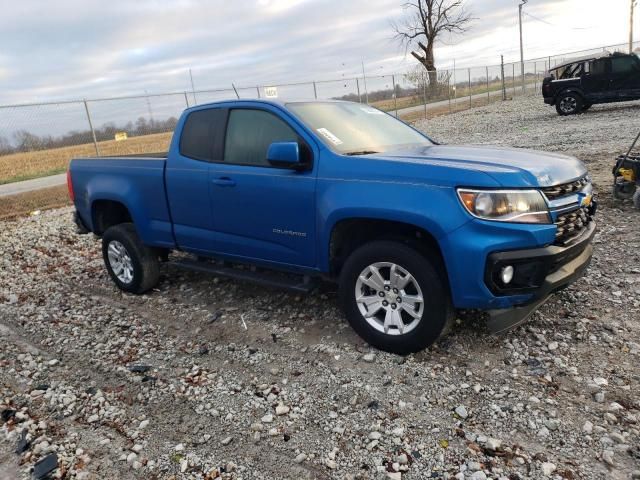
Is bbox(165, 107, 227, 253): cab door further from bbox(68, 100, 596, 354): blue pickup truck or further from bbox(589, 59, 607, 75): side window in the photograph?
bbox(589, 59, 607, 75): side window

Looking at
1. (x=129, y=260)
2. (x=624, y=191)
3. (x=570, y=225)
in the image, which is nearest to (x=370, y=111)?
(x=570, y=225)

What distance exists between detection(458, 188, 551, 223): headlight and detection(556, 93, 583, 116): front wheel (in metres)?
17.4

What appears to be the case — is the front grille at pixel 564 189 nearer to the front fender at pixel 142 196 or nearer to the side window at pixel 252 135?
the side window at pixel 252 135

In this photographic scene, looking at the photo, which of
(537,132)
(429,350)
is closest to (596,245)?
(429,350)

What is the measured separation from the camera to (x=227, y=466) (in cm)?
272

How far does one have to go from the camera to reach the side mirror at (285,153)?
3.66 m

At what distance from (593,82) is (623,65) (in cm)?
100

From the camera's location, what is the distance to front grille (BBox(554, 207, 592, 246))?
3.33 m

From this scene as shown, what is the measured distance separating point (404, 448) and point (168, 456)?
1296mm

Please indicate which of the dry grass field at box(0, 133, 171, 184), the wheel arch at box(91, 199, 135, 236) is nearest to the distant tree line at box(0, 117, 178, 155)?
the dry grass field at box(0, 133, 171, 184)

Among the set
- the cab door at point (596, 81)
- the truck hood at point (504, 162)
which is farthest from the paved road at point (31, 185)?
the cab door at point (596, 81)

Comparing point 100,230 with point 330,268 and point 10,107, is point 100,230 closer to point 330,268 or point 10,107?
point 330,268

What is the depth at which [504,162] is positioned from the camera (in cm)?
341

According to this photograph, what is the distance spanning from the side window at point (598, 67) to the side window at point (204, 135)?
17334 millimetres
